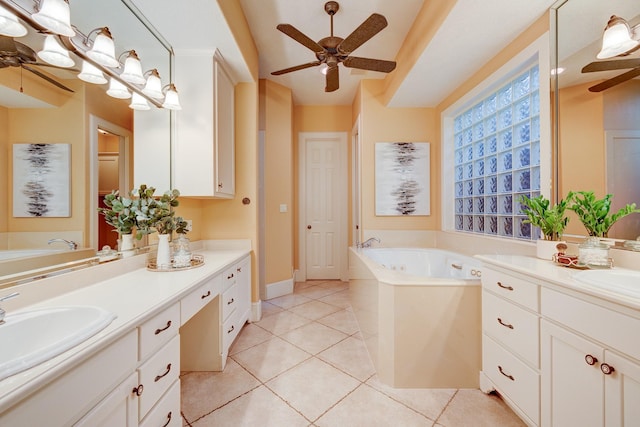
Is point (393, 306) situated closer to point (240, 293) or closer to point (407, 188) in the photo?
point (240, 293)

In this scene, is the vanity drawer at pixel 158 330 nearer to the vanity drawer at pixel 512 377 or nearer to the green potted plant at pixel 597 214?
the vanity drawer at pixel 512 377

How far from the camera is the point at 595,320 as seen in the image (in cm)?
88

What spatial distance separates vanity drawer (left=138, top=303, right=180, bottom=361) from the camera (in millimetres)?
903

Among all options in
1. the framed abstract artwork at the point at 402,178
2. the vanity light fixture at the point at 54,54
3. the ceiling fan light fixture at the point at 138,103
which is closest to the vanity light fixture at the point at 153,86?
the ceiling fan light fixture at the point at 138,103

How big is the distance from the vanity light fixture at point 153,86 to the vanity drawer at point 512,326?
2.44 metres

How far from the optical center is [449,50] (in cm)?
197

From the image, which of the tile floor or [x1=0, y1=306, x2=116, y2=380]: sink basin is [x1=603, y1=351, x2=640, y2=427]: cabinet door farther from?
[x1=0, y1=306, x2=116, y2=380]: sink basin

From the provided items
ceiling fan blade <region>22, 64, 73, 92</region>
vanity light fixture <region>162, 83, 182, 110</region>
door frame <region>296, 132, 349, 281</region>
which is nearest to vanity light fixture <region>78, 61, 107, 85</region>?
ceiling fan blade <region>22, 64, 73, 92</region>

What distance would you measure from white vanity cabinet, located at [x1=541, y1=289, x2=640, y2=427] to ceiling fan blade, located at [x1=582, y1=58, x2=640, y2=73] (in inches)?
43.6

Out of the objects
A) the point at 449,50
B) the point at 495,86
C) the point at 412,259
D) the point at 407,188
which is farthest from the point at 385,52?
the point at 412,259

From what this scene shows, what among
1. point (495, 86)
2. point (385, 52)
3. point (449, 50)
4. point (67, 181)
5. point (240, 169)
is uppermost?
point (385, 52)

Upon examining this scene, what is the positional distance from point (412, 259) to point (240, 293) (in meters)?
1.84

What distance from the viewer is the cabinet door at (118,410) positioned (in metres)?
0.69

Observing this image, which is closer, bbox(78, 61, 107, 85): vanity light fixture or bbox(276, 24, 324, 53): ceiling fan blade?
bbox(78, 61, 107, 85): vanity light fixture
